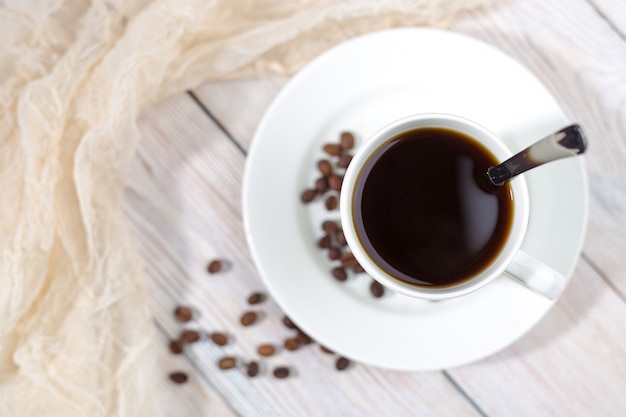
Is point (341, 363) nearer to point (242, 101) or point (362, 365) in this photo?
point (362, 365)

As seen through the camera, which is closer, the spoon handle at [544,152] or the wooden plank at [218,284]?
the spoon handle at [544,152]

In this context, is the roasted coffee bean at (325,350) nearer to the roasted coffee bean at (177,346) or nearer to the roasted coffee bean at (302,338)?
the roasted coffee bean at (302,338)

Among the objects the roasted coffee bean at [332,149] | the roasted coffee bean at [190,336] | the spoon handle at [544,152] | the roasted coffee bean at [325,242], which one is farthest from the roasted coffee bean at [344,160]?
the roasted coffee bean at [190,336]

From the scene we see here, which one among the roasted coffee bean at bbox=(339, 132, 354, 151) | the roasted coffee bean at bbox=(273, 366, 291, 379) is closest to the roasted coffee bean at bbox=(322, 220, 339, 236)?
the roasted coffee bean at bbox=(339, 132, 354, 151)

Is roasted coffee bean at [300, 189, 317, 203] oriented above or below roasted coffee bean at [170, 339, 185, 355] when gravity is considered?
above

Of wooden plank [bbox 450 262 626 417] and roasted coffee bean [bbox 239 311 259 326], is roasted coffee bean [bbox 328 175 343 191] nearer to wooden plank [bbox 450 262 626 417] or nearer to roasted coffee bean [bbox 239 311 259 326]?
roasted coffee bean [bbox 239 311 259 326]
